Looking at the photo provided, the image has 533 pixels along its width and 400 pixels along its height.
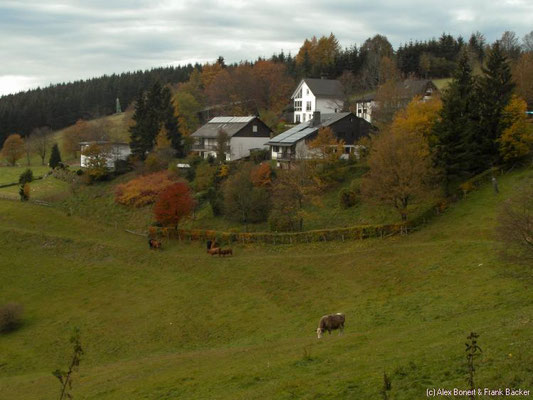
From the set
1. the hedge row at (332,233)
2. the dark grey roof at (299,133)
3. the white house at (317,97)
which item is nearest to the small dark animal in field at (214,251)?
the hedge row at (332,233)

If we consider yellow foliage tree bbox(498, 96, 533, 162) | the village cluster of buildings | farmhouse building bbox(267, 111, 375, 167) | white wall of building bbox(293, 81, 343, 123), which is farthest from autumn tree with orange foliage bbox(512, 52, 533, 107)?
white wall of building bbox(293, 81, 343, 123)

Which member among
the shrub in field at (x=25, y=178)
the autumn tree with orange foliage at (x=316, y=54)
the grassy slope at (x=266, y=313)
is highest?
the autumn tree with orange foliage at (x=316, y=54)

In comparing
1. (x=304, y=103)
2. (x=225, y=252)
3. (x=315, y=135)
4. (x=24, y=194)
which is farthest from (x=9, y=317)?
(x=304, y=103)

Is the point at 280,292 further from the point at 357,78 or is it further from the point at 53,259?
the point at 357,78

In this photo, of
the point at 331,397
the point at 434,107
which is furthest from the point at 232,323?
the point at 434,107

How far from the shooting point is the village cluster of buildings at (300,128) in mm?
72250

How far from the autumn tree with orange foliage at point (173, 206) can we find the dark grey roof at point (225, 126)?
27.4 meters

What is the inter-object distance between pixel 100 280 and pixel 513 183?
39.0 m

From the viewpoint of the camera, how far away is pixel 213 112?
115 metres

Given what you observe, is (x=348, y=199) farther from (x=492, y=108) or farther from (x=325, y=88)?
(x=325, y=88)

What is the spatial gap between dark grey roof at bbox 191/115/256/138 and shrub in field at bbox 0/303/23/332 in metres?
48.2

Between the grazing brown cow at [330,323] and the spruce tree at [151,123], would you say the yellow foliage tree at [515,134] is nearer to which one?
the grazing brown cow at [330,323]

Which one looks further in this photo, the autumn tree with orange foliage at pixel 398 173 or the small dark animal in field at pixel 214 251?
the small dark animal in field at pixel 214 251

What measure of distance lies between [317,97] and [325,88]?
13.6 feet
